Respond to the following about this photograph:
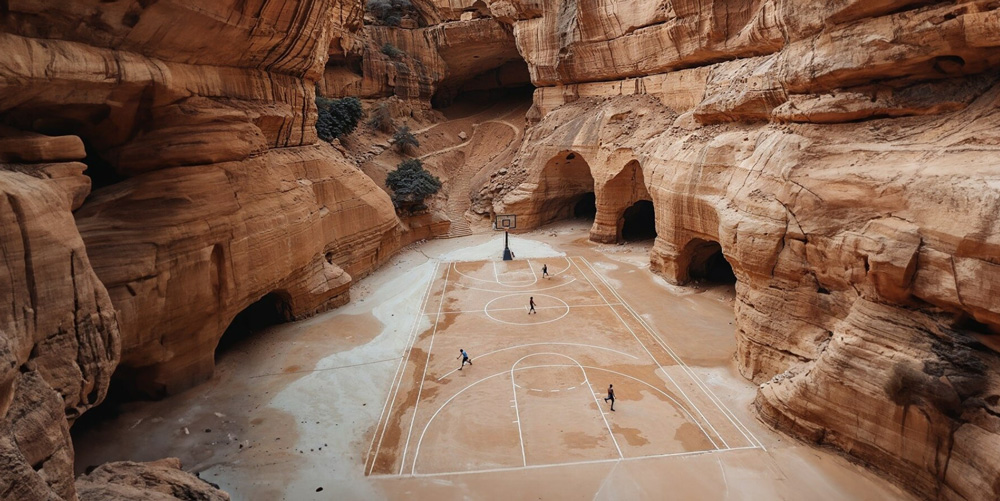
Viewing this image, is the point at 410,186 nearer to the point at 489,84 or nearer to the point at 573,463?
the point at 489,84

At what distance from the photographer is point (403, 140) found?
28906 millimetres

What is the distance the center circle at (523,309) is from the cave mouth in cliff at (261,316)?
20.7 ft

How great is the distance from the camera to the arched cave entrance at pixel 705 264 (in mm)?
18641

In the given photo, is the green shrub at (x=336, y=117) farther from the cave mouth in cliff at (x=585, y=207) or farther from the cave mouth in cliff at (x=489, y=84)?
the cave mouth in cliff at (x=585, y=207)

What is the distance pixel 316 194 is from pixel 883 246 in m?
15.7

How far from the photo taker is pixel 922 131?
8.91 meters

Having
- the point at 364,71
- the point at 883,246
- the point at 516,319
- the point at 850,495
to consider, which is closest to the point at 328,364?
the point at 516,319

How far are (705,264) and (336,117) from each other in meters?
19.1

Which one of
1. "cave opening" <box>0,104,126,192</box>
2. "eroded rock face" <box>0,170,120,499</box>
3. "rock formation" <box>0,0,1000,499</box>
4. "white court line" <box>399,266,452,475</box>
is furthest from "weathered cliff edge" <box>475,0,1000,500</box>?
"cave opening" <box>0,104,126,192</box>

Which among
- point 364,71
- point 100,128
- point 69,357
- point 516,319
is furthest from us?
point 364,71

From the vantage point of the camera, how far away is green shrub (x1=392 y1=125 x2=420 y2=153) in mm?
28922

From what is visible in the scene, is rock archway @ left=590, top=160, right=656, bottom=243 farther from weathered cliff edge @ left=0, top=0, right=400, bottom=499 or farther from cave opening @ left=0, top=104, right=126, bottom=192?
cave opening @ left=0, top=104, right=126, bottom=192

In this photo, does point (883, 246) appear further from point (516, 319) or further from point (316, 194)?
point (316, 194)

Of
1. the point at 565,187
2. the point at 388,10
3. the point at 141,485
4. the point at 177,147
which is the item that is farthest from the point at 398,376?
the point at 388,10
